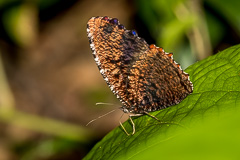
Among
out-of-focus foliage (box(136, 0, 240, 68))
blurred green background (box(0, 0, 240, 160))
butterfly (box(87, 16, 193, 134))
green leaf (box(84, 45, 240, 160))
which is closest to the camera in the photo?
green leaf (box(84, 45, 240, 160))

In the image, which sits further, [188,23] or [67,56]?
[67,56]

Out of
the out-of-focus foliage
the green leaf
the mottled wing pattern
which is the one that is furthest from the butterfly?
the out-of-focus foliage

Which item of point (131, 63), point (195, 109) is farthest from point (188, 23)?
point (195, 109)

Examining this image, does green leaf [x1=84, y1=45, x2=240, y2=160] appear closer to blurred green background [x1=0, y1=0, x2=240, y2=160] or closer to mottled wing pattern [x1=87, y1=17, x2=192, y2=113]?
mottled wing pattern [x1=87, y1=17, x2=192, y2=113]

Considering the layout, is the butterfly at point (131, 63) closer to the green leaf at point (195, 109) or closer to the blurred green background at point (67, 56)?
the green leaf at point (195, 109)

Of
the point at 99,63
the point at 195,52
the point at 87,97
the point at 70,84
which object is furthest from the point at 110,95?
the point at 99,63

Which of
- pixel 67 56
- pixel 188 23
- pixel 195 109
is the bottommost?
pixel 195 109

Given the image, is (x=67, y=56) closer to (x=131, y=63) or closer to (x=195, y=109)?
(x=131, y=63)

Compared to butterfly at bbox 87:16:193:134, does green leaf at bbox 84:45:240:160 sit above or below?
below
